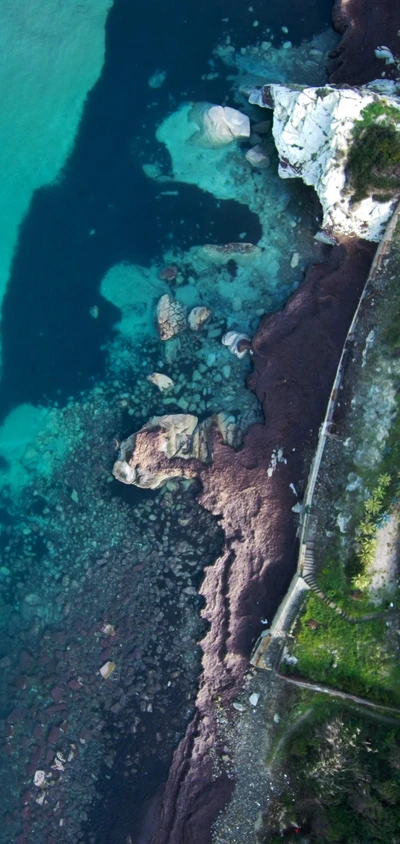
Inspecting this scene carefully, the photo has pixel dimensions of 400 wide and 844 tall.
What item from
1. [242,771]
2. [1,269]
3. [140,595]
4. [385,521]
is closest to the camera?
[385,521]

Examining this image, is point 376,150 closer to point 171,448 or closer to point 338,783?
point 171,448

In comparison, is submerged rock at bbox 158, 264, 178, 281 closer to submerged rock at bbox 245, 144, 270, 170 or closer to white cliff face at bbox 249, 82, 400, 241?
submerged rock at bbox 245, 144, 270, 170

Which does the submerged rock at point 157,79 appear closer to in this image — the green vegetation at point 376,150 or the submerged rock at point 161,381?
the green vegetation at point 376,150

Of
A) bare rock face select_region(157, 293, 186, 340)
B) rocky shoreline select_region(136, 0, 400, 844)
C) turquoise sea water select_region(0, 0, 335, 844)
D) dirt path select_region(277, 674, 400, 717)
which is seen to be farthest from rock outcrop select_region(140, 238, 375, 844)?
bare rock face select_region(157, 293, 186, 340)

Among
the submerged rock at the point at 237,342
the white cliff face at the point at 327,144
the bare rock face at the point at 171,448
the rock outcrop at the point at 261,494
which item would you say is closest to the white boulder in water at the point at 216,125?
the white cliff face at the point at 327,144

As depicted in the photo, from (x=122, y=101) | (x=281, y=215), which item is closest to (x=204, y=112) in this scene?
(x=122, y=101)

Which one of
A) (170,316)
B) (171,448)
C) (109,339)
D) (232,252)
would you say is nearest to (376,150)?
(232,252)

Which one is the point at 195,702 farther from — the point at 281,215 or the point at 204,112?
the point at 204,112
